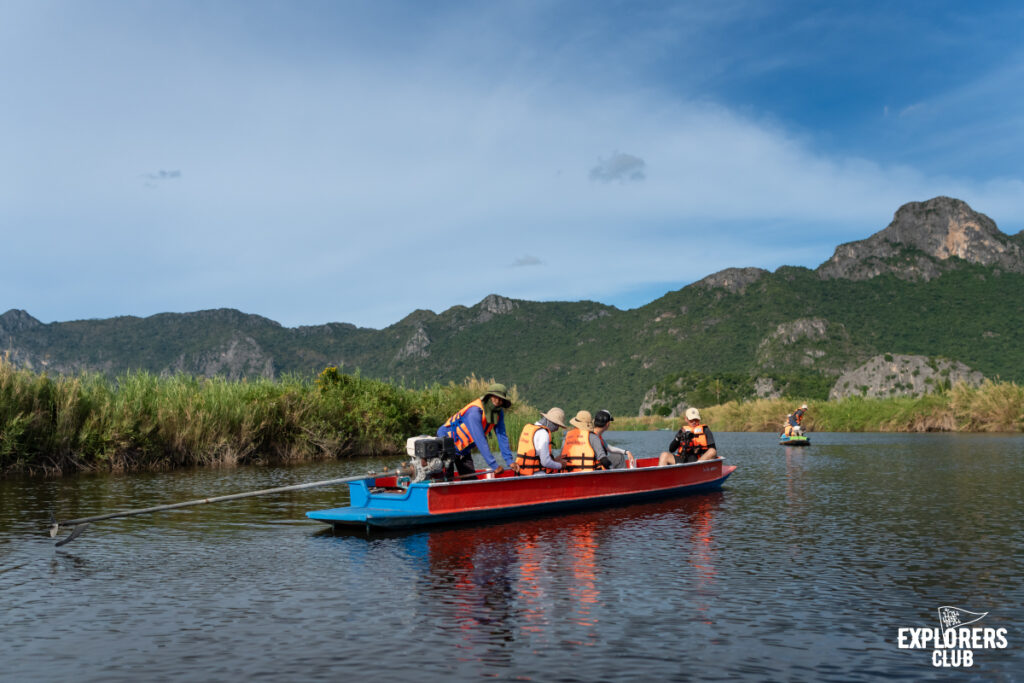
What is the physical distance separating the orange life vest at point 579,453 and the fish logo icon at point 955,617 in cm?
A: 820

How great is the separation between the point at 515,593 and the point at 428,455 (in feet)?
16.1

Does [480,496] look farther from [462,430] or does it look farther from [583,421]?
[583,421]

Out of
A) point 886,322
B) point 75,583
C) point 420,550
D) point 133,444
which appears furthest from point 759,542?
point 886,322

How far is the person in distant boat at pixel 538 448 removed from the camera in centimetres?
1525

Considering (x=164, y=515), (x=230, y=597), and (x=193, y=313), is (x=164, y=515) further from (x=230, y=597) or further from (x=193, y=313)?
(x=193, y=313)

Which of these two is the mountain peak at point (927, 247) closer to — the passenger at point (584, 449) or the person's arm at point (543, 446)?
the passenger at point (584, 449)

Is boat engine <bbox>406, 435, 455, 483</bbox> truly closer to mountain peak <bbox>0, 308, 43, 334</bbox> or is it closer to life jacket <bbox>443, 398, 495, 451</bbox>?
life jacket <bbox>443, 398, 495, 451</bbox>

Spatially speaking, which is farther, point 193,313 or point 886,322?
point 193,313

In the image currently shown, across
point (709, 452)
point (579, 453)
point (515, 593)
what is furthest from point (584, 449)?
point (515, 593)

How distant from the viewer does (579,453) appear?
1623cm

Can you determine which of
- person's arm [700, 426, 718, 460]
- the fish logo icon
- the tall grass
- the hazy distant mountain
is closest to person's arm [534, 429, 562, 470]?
person's arm [700, 426, 718, 460]

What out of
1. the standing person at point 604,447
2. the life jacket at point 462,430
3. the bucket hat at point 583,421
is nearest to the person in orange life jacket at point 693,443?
the standing person at point 604,447

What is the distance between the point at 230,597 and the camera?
9.06m

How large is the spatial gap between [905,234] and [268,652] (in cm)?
18829
